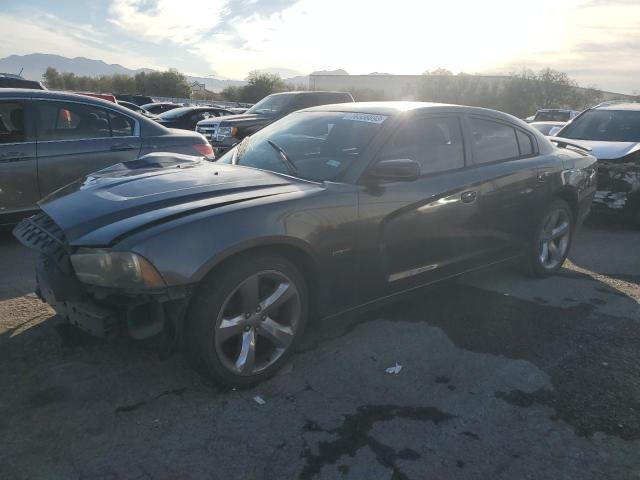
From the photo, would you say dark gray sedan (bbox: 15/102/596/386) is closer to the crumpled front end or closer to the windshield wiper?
the windshield wiper

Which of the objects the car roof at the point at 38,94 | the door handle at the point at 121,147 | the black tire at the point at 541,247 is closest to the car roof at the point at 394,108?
the black tire at the point at 541,247

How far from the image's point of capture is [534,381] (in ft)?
10.5

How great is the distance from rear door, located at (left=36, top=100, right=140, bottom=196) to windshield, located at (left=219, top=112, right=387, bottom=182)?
7.03 ft

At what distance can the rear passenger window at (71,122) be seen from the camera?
554cm

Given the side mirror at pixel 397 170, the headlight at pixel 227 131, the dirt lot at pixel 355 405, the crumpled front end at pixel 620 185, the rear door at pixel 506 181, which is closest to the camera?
the dirt lot at pixel 355 405

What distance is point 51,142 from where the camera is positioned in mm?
5543

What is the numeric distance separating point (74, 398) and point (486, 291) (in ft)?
11.2

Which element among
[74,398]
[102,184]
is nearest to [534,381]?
[74,398]

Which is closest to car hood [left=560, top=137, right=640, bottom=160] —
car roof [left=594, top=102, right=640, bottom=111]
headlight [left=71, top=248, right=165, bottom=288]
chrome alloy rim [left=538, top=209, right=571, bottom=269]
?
car roof [left=594, top=102, right=640, bottom=111]

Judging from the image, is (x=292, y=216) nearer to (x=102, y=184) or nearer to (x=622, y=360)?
(x=102, y=184)

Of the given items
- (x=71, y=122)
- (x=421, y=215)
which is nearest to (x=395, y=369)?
(x=421, y=215)

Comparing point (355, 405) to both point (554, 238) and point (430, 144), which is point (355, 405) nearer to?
point (430, 144)

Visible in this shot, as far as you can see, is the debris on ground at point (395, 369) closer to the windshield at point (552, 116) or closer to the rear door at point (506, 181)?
the rear door at point (506, 181)

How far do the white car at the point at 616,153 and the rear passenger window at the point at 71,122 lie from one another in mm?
5322
